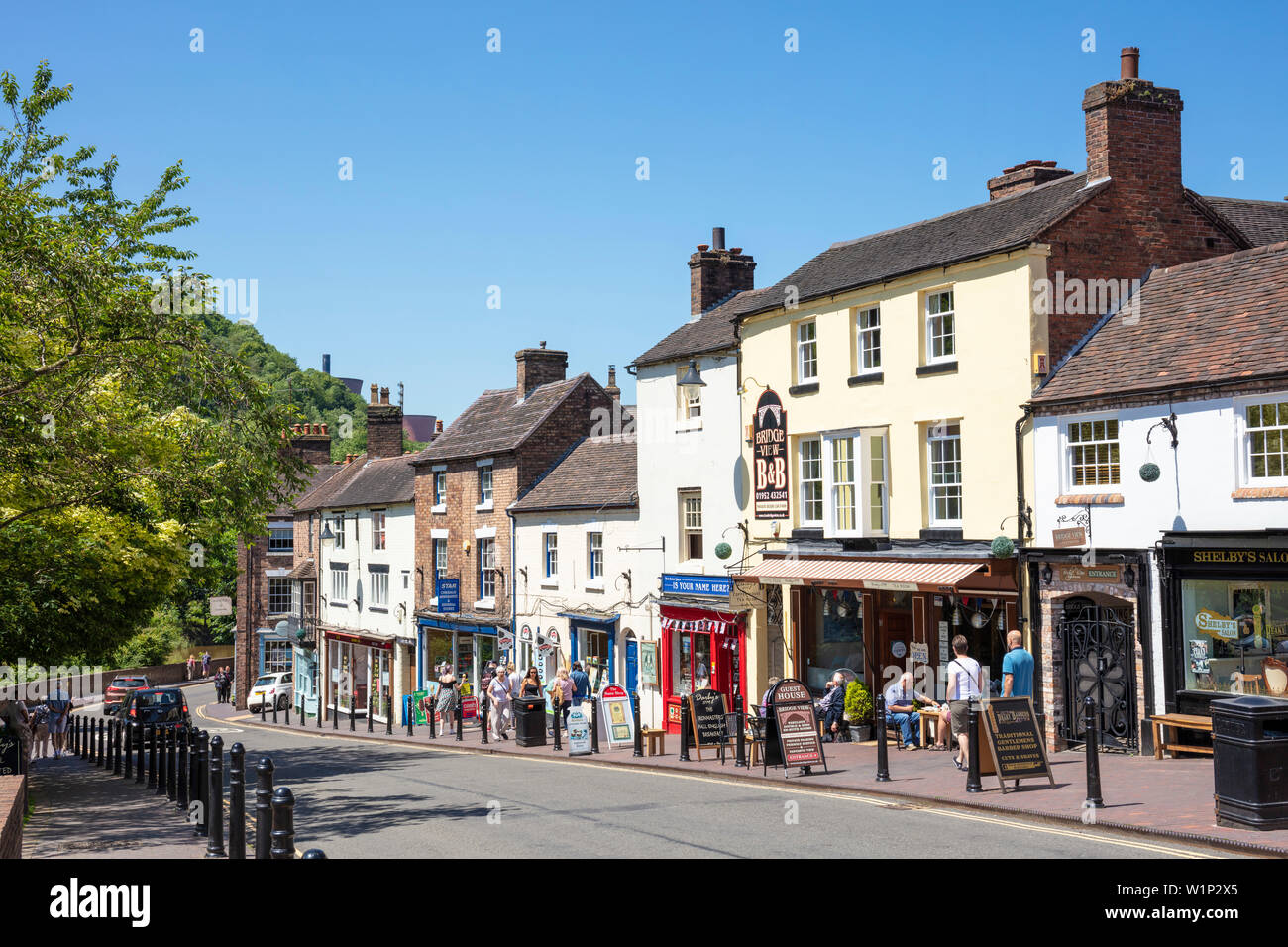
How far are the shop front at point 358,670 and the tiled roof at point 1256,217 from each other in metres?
29.6

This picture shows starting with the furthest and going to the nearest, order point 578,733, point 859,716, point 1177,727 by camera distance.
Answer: point 578,733 → point 859,716 → point 1177,727

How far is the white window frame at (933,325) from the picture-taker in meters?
20.8

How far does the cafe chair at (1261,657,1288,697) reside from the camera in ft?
52.7

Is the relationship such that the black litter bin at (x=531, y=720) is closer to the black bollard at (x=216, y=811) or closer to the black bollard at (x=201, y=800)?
the black bollard at (x=201, y=800)

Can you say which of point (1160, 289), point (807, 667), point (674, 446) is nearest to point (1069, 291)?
point (1160, 289)

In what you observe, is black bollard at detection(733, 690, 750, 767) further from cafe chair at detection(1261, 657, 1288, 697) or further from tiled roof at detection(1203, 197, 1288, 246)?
tiled roof at detection(1203, 197, 1288, 246)

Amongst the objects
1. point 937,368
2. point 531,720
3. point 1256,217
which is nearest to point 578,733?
point 531,720

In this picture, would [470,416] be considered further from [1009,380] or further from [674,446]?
[1009,380]

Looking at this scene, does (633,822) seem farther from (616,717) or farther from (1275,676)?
(616,717)

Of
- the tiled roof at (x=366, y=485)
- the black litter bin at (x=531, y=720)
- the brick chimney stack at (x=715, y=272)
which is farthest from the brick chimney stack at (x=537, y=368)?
the black litter bin at (x=531, y=720)

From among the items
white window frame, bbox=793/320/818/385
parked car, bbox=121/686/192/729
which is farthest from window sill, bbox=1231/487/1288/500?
parked car, bbox=121/686/192/729

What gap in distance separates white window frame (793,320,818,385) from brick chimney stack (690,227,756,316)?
259 inches

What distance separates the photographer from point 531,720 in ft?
82.4

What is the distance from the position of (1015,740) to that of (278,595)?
4667cm
